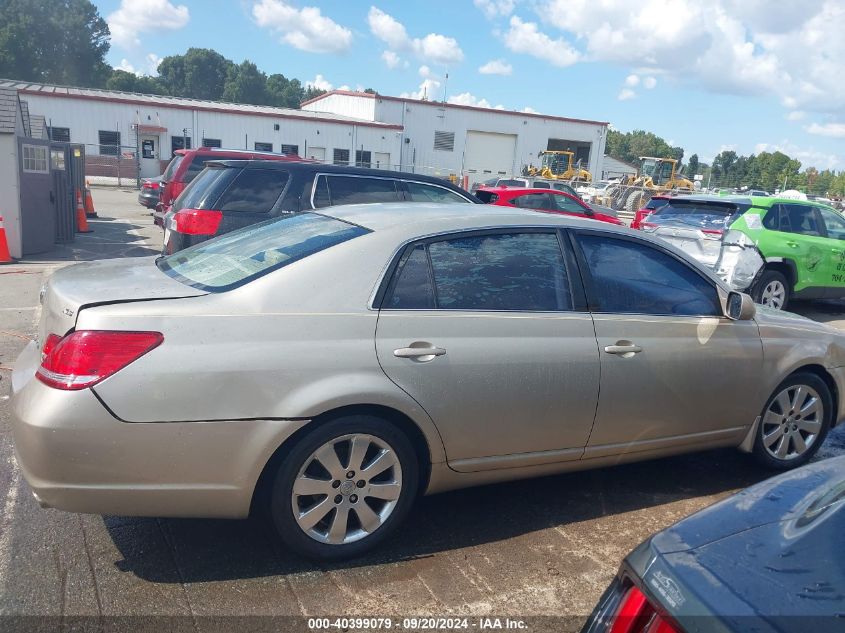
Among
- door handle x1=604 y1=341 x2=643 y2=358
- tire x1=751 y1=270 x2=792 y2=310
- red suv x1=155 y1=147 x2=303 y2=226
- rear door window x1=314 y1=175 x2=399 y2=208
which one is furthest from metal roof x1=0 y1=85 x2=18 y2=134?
tire x1=751 y1=270 x2=792 y2=310

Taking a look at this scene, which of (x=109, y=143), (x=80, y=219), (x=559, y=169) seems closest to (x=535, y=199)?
(x=80, y=219)

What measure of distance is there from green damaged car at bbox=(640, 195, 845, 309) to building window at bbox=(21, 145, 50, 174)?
10.2m

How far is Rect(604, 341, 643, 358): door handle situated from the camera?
144 inches

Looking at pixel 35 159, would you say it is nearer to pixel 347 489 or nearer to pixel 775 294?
pixel 347 489

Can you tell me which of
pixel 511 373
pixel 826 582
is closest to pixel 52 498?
pixel 511 373

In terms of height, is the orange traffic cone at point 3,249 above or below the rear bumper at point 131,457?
below

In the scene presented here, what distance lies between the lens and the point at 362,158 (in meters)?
42.9

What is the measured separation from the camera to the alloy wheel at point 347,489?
120 inches

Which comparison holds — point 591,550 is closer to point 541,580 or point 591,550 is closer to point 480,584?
point 541,580

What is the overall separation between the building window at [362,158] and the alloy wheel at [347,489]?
40687 mm

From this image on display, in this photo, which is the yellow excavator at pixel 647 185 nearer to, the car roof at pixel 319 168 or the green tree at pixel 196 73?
the car roof at pixel 319 168

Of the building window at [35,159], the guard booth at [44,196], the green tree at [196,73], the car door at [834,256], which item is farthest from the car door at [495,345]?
the green tree at [196,73]

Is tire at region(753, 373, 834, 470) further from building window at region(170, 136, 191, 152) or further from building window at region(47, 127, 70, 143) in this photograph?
building window at region(47, 127, 70, 143)

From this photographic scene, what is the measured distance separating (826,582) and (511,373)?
185 centimetres
